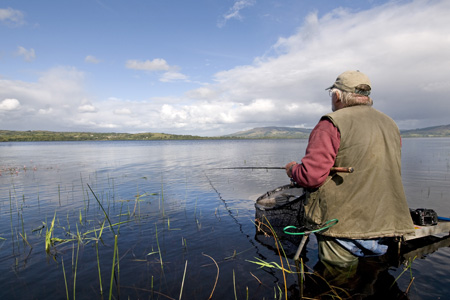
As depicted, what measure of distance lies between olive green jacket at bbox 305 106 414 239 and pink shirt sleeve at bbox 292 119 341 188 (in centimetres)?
10

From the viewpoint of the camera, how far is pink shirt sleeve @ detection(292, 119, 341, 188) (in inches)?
122

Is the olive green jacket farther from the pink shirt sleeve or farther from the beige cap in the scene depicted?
the beige cap

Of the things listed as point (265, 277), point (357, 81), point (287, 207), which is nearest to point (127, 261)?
point (265, 277)

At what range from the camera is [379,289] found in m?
4.14

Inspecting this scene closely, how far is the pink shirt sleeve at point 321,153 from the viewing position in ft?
10.2

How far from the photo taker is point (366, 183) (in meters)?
3.14

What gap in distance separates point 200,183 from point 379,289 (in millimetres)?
12295

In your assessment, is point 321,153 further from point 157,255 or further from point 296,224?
point 157,255

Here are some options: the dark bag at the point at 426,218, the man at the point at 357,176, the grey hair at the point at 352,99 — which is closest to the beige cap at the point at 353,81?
the grey hair at the point at 352,99

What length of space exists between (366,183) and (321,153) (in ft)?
2.33


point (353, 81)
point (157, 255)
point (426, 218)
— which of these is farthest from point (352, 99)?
point (157, 255)

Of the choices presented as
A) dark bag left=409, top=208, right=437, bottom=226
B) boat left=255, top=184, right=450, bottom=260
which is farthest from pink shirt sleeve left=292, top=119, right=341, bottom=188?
dark bag left=409, top=208, right=437, bottom=226

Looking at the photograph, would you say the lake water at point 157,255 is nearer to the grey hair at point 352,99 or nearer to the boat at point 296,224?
the boat at point 296,224

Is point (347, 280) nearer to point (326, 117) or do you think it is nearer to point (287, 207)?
point (287, 207)
